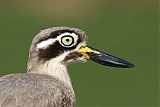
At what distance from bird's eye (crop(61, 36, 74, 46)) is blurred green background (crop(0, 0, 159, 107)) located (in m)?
7.50

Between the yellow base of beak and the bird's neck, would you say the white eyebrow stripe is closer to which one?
the bird's neck

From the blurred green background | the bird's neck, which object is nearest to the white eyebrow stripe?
the bird's neck

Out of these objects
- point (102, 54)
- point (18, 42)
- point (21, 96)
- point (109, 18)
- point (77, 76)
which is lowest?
point (21, 96)

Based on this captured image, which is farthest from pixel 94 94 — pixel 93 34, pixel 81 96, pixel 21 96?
pixel 21 96

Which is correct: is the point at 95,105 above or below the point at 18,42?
below

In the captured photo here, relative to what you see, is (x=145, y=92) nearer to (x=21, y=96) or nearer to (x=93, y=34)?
(x=93, y=34)

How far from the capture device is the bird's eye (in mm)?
8133

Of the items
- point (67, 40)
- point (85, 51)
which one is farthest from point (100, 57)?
point (67, 40)

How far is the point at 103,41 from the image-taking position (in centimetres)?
2277

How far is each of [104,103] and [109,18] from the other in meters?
12.0

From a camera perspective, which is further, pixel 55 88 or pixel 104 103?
pixel 104 103

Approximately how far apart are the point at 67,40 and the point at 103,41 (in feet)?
47.9

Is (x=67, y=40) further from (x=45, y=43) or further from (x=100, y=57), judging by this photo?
(x=100, y=57)

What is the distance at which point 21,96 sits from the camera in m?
7.43
